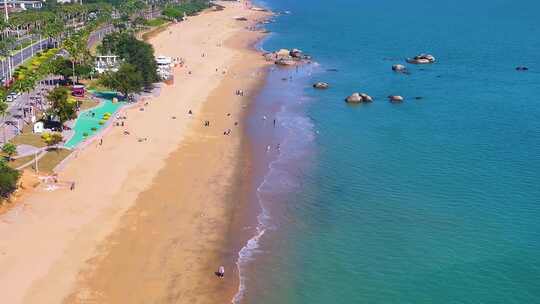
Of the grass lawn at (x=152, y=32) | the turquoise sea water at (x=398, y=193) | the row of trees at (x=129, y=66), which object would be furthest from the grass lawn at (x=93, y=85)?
the grass lawn at (x=152, y=32)

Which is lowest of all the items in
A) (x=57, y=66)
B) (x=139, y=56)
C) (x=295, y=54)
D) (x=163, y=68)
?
(x=295, y=54)

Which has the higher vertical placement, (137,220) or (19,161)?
(19,161)

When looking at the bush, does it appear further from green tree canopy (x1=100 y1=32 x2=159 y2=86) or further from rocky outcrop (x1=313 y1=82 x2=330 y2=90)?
rocky outcrop (x1=313 y1=82 x2=330 y2=90)

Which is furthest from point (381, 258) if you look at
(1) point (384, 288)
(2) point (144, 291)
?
(2) point (144, 291)

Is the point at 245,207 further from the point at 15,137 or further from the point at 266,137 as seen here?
the point at 15,137

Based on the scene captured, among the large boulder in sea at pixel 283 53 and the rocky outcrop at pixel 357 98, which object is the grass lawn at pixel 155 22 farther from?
the rocky outcrop at pixel 357 98

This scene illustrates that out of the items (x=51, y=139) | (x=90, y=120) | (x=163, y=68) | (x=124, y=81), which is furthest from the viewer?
(x=163, y=68)

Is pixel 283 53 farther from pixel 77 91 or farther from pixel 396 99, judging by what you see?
pixel 77 91

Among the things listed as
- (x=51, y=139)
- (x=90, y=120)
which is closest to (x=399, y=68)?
(x=90, y=120)
